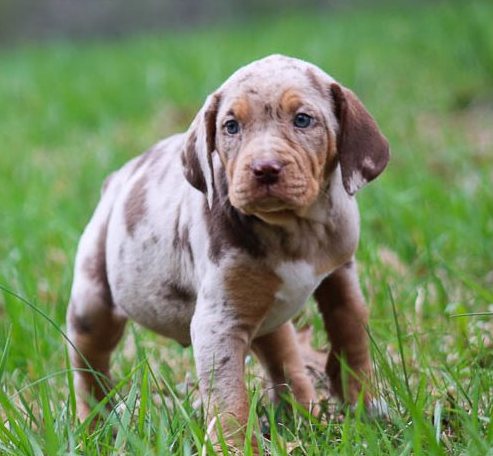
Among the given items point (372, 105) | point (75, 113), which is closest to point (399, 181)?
point (372, 105)

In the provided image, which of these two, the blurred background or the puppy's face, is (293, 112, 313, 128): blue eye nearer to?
the puppy's face

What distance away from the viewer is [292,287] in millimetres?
3092

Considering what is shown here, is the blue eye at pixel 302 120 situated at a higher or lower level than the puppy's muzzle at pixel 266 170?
higher

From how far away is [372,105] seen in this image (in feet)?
29.3

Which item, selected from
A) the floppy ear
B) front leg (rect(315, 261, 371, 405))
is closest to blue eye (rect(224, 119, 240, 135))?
the floppy ear

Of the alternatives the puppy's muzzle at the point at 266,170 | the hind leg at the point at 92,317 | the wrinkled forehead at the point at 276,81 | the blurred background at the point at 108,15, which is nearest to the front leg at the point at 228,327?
the puppy's muzzle at the point at 266,170

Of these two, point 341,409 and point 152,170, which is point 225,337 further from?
point 152,170

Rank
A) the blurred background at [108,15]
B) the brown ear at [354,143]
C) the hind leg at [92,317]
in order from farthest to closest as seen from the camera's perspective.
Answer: the blurred background at [108,15] < the hind leg at [92,317] < the brown ear at [354,143]

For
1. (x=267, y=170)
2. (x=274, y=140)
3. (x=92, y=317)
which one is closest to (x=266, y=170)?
(x=267, y=170)

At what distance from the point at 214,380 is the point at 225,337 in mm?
120

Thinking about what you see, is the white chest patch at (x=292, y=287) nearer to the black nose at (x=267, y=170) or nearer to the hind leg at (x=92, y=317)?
the black nose at (x=267, y=170)

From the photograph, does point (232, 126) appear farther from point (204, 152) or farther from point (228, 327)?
point (228, 327)

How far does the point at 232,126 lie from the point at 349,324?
2.61ft

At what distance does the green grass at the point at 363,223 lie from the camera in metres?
2.91
